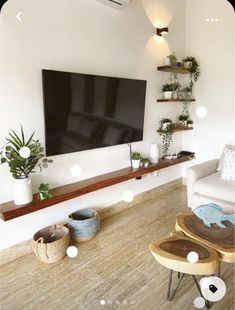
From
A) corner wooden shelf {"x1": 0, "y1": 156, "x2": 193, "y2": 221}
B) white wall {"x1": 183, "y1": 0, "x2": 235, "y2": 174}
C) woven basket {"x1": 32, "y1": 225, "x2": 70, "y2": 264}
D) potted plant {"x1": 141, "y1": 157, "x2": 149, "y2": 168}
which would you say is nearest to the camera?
corner wooden shelf {"x1": 0, "y1": 156, "x2": 193, "y2": 221}

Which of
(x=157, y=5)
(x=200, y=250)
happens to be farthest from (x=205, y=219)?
(x=157, y=5)

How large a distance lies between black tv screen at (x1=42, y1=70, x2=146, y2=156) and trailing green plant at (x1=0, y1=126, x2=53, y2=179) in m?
0.15

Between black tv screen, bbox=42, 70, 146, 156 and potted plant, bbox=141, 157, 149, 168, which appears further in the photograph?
potted plant, bbox=141, 157, 149, 168

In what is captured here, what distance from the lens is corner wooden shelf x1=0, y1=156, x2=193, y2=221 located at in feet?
5.55

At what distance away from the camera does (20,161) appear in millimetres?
1743

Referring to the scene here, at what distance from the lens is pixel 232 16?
2.89 meters

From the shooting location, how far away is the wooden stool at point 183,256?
50.6 inches

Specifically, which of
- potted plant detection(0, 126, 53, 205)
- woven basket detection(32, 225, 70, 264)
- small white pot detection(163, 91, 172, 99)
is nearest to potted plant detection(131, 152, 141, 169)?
small white pot detection(163, 91, 172, 99)
